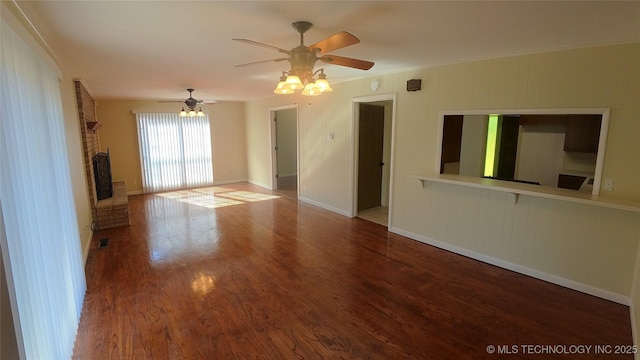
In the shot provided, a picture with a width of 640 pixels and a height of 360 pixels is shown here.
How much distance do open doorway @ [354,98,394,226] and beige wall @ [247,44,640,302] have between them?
315mm

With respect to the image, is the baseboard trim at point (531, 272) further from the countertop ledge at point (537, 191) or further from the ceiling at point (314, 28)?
the ceiling at point (314, 28)

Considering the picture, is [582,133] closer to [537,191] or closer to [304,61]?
[537,191]

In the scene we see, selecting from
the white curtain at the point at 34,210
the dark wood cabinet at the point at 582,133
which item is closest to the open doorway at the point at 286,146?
the dark wood cabinet at the point at 582,133

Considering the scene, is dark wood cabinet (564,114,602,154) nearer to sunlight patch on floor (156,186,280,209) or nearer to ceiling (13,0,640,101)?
ceiling (13,0,640,101)

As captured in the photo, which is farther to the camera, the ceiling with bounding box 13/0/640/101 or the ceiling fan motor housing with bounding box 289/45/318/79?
the ceiling fan motor housing with bounding box 289/45/318/79

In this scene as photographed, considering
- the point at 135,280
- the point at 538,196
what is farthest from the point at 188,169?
the point at 538,196

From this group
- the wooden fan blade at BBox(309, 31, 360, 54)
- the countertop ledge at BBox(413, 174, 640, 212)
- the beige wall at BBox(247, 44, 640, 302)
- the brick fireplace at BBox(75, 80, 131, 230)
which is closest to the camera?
the wooden fan blade at BBox(309, 31, 360, 54)

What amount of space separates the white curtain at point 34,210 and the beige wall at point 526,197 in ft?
12.9

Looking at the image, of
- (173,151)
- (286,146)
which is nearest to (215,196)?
(173,151)

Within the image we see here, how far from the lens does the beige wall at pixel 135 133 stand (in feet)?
24.1

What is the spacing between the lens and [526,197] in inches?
133

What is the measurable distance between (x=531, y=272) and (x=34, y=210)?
439cm

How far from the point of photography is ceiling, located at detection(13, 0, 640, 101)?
2.05 meters

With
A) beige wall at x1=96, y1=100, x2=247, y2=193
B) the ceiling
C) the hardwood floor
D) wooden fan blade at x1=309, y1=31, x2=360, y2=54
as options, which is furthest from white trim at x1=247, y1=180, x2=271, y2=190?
wooden fan blade at x1=309, y1=31, x2=360, y2=54
